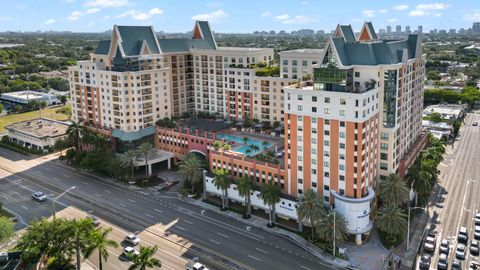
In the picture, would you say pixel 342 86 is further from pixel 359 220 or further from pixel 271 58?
pixel 271 58

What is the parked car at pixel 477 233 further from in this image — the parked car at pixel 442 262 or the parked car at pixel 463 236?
the parked car at pixel 442 262

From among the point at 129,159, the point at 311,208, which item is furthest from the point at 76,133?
the point at 311,208

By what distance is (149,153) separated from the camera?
119375 mm

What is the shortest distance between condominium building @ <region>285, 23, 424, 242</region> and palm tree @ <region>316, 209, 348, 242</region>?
13.9 ft

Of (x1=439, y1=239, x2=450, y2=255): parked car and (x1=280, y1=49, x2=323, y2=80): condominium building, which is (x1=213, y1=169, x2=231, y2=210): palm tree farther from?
(x1=439, y1=239, x2=450, y2=255): parked car

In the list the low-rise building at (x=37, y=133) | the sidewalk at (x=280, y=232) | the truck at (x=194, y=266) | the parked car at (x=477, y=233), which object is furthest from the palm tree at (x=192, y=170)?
the parked car at (x=477, y=233)

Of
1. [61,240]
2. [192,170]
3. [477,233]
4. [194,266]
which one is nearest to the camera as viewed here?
[61,240]

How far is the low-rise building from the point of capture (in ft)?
488

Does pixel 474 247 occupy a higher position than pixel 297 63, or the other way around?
pixel 297 63

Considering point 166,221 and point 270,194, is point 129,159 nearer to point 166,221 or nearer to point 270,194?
point 166,221

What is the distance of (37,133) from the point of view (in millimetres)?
153625

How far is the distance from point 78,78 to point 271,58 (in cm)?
6763

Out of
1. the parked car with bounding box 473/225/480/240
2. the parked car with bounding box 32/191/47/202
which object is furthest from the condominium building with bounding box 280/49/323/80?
the parked car with bounding box 32/191/47/202

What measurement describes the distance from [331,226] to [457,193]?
48.7 meters
